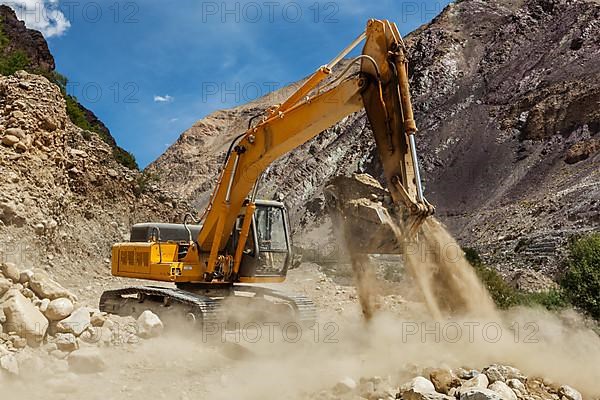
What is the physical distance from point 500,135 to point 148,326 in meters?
47.0

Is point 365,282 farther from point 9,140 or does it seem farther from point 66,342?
point 9,140

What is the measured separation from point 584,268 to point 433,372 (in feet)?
22.8

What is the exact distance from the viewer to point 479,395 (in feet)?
16.7

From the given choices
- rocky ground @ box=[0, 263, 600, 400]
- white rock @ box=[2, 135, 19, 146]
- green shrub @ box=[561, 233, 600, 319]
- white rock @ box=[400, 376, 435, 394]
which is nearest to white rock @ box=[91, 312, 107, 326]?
rocky ground @ box=[0, 263, 600, 400]

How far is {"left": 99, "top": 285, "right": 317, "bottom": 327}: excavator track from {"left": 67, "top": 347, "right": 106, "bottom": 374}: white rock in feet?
6.76

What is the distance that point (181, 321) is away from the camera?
8383 millimetres

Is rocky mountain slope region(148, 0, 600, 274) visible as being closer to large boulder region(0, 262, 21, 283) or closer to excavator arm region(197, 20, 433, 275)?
excavator arm region(197, 20, 433, 275)

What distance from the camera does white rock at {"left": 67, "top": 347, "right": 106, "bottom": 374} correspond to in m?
5.98

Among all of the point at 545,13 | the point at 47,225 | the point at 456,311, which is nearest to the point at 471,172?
the point at 545,13

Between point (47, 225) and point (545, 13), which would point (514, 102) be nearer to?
point (545, 13)

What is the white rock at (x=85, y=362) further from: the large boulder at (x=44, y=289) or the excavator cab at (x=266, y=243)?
the excavator cab at (x=266, y=243)

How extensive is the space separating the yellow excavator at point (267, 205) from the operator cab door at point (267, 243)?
0.05 ft

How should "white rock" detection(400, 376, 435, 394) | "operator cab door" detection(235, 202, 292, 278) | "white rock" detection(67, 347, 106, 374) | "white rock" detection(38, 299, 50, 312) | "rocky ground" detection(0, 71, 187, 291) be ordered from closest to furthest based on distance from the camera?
"white rock" detection(400, 376, 435, 394), "white rock" detection(67, 347, 106, 374), "white rock" detection(38, 299, 50, 312), "operator cab door" detection(235, 202, 292, 278), "rocky ground" detection(0, 71, 187, 291)

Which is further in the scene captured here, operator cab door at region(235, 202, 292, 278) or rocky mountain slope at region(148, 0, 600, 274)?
rocky mountain slope at region(148, 0, 600, 274)
